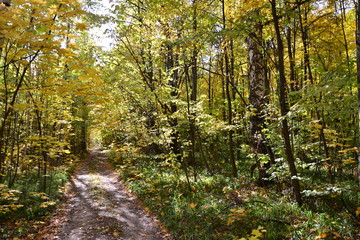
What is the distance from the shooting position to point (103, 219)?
609 cm

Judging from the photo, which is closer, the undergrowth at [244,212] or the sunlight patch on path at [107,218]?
the undergrowth at [244,212]

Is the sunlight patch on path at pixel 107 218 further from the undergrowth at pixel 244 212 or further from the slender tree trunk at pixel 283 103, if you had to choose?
the slender tree trunk at pixel 283 103

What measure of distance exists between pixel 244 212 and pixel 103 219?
12.6 ft

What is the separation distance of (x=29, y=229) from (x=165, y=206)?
137 inches

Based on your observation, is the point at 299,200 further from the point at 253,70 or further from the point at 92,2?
the point at 92,2

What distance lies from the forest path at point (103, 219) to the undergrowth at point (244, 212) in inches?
17.0

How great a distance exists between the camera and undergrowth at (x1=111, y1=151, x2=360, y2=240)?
417cm

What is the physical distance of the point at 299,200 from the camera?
5.05 metres

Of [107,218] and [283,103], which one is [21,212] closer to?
[107,218]

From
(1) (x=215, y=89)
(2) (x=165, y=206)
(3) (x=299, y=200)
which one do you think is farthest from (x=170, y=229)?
(1) (x=215, y=89)

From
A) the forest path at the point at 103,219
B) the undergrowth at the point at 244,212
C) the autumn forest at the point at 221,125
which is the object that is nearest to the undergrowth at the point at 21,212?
the autumn forest at the point at 221,125

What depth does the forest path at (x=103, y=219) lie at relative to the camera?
522 centimetres

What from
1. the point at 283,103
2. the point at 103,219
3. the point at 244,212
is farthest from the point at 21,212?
the point at 283,103

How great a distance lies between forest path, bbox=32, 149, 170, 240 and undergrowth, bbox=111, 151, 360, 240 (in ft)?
1.42
